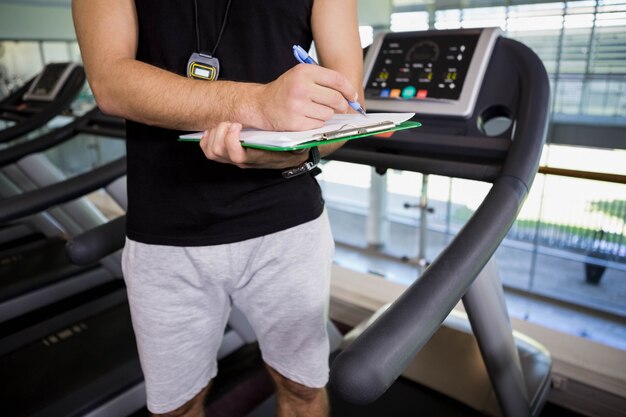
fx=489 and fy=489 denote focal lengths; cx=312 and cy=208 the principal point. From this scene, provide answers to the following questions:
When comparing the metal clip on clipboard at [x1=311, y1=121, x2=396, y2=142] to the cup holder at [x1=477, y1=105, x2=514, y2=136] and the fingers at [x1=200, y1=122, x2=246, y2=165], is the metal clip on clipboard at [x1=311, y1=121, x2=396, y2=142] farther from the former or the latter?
the cup holder at [x1=477, y1=105, x2=514, y2=136]

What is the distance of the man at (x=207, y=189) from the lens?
2.69 ft

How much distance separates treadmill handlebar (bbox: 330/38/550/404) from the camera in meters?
0.64

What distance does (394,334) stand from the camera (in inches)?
26.4

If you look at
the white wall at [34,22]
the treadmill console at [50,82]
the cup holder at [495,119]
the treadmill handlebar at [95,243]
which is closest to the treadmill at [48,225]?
the treadmill console at [50,82]

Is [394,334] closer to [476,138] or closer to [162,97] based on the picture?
[162,97]

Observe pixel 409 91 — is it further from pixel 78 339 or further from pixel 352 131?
pixel 78 339

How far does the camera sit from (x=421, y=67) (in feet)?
4.90

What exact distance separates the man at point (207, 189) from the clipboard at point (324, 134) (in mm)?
42

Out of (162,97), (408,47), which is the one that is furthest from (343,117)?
(408,47)

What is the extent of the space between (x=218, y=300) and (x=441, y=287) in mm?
483

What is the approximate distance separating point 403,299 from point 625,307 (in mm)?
11080

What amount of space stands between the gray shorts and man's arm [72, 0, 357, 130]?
0.28 meters

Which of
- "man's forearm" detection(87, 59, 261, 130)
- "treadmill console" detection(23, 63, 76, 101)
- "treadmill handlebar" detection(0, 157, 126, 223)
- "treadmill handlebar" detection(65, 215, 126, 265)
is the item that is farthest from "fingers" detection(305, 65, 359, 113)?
"treadmill console" detection(23, 63, 76, 101)

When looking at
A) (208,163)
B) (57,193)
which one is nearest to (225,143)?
(208,163)
